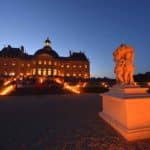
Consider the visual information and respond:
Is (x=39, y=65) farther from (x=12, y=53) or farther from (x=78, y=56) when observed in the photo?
(x=78, y=56)

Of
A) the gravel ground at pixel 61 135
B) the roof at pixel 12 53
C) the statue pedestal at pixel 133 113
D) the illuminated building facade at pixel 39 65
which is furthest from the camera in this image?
the roof at pixel 12 53

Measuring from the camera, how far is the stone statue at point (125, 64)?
6.98 m

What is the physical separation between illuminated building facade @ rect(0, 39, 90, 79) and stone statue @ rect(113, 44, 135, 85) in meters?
69.4

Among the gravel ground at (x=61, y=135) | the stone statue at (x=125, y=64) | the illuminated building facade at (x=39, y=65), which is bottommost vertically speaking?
the gravel ground at (x=61, y=135)

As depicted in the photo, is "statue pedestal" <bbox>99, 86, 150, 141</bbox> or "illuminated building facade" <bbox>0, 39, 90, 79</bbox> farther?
"illuminated building facade" <bbox>0, 39, 90, 79</bbox>

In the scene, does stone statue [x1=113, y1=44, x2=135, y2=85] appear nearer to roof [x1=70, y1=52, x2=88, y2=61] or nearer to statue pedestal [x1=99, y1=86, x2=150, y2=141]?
statue pedestal [x1=99, y1=86, x2=150, y2=141]

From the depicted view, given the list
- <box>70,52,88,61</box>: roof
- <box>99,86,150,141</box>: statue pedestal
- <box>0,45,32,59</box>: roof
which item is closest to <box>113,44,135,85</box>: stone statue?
<box>99,86,150,141</box>: statue pedestal

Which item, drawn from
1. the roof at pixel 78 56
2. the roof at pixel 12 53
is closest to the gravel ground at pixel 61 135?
the roof at pixel 12 53

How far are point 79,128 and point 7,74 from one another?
72680 millimetres

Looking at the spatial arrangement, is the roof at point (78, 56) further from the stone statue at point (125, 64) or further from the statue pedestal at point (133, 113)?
the statue pedestal at point (133, 113)

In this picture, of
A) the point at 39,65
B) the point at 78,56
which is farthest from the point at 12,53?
the point at 78,56

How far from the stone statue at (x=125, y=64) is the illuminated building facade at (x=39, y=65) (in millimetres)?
69374

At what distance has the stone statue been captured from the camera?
698cm

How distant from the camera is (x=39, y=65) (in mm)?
75688
